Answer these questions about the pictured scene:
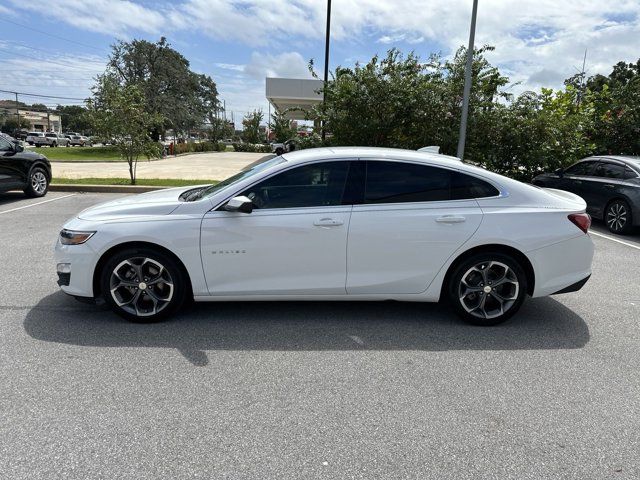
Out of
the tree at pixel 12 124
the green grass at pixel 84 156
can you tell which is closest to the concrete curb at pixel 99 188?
the green grass at pixel 84 156

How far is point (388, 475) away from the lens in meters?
2.40

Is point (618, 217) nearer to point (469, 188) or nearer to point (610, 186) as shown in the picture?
point (610, 186)

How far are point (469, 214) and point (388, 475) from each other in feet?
7.82

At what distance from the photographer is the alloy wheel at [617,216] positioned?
29.0 feet

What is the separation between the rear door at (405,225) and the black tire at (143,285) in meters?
1.50

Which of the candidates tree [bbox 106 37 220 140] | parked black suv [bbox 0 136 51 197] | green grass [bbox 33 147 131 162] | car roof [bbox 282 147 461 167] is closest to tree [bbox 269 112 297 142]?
parked black suv [bbox 0 136 51 197]

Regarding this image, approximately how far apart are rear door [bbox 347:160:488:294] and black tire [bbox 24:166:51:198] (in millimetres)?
10035

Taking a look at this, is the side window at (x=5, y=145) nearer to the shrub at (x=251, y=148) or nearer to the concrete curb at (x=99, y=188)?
the concrete curb at (x=99, y=188)

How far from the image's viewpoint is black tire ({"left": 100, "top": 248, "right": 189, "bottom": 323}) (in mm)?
3994

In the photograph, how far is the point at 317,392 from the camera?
3.15 metres

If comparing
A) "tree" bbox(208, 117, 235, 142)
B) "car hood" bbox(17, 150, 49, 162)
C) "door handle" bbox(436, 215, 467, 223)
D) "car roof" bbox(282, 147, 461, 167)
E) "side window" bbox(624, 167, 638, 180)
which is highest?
"tree" bbox(208, 117, 235, 142)

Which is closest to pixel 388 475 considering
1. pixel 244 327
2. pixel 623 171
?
pixel 244 327

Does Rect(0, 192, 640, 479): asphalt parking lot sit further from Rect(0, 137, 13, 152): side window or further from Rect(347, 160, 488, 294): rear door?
Rect(0, 137, 13, 152): side window

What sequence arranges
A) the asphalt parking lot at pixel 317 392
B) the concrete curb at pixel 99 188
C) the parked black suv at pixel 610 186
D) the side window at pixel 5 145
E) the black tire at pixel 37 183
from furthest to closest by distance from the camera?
the concrete curb at pixel 99 188 < the black tire at pixel 37 183 < the side window at pixel 5 145 < the parked black suv at pixel 610 186 < the asphalt parking lot at pixel 317 392
